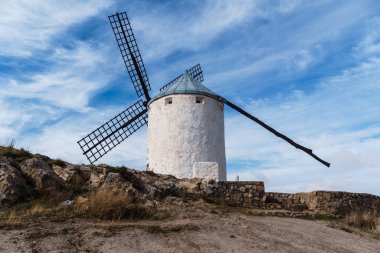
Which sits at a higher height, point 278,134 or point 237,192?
point 278,134

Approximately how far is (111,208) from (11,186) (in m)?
2.71

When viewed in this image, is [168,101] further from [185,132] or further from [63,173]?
[63,173]

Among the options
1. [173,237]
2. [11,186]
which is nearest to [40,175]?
[11,186]

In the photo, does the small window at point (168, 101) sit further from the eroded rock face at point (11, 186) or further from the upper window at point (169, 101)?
the eroded rock face at point (11, 186)

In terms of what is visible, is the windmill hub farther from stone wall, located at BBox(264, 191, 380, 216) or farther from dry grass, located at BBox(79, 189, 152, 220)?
dry grass, located at BBox(79, 189, 152, 220)

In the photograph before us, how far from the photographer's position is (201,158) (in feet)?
46.9

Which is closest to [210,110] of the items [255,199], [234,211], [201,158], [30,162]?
[201,158]

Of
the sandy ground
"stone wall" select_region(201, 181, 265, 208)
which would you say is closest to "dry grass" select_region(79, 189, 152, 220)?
the sandy ground

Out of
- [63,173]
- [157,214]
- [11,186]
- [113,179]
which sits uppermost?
[63,173]

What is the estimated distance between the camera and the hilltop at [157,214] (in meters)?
6.15

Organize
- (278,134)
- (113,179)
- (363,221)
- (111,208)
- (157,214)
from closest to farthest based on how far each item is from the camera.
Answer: (111,208) < (157,214) < (113,179) < (363,221) < (278,134)

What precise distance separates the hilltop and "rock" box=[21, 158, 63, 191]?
0.02m

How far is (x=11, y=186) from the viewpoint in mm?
8500

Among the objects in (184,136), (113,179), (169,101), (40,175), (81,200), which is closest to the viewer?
(81,200)
